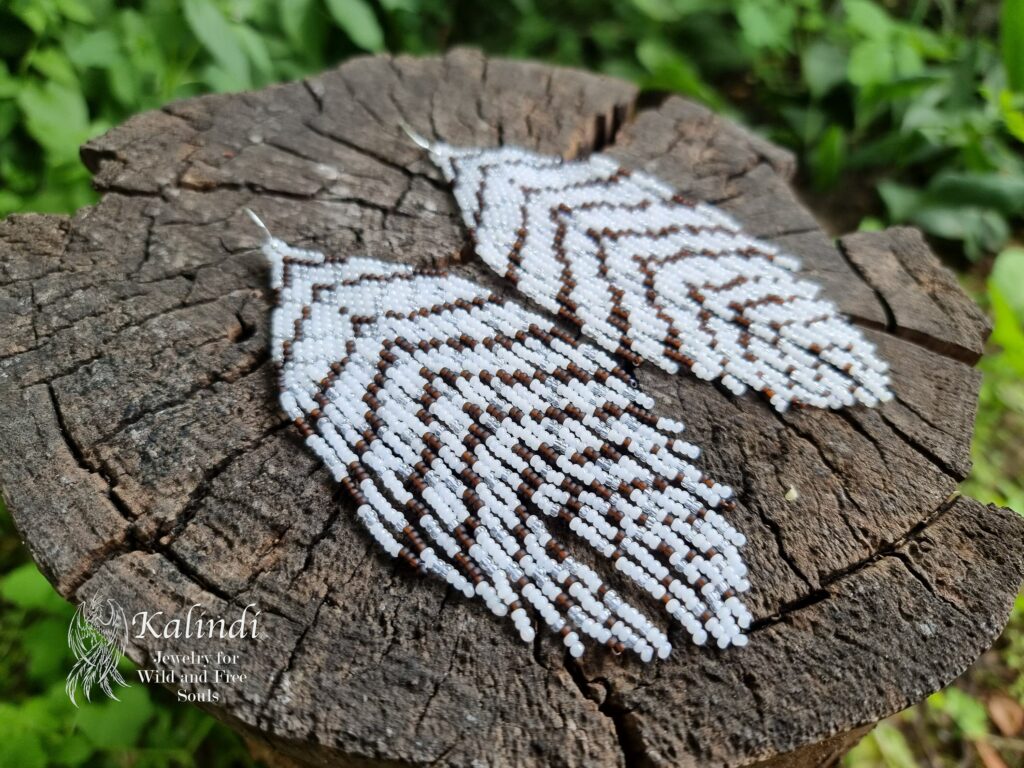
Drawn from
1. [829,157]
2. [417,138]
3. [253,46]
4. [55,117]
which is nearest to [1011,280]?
[829,157]

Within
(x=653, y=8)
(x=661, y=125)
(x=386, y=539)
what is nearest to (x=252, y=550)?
(x=386, y=539)

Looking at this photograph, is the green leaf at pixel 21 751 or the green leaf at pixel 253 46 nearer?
the green leaf at pixel 21 751

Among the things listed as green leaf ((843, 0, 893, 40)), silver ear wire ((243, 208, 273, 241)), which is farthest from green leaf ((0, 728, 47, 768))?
green leaf ((843, 0, 893, 40))

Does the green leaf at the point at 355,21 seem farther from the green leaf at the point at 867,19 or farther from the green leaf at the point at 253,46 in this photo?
the green leaf at the point at 867,19

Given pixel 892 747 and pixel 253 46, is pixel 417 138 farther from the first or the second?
pixel 892 747

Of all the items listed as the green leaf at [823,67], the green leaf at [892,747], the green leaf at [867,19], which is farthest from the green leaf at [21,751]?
the green leaf at [823,67]

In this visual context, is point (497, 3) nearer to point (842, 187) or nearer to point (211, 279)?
point (842, 187)

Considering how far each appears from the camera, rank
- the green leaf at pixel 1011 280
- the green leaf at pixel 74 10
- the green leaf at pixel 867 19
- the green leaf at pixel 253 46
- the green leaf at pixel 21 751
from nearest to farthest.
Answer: the green leaf at pixel 21 751, the green leaf at pixel 74 10, the green leaf at pixel 253 46, the green leaf at pixel 1011 280, the green leaf at pixel 867 19
